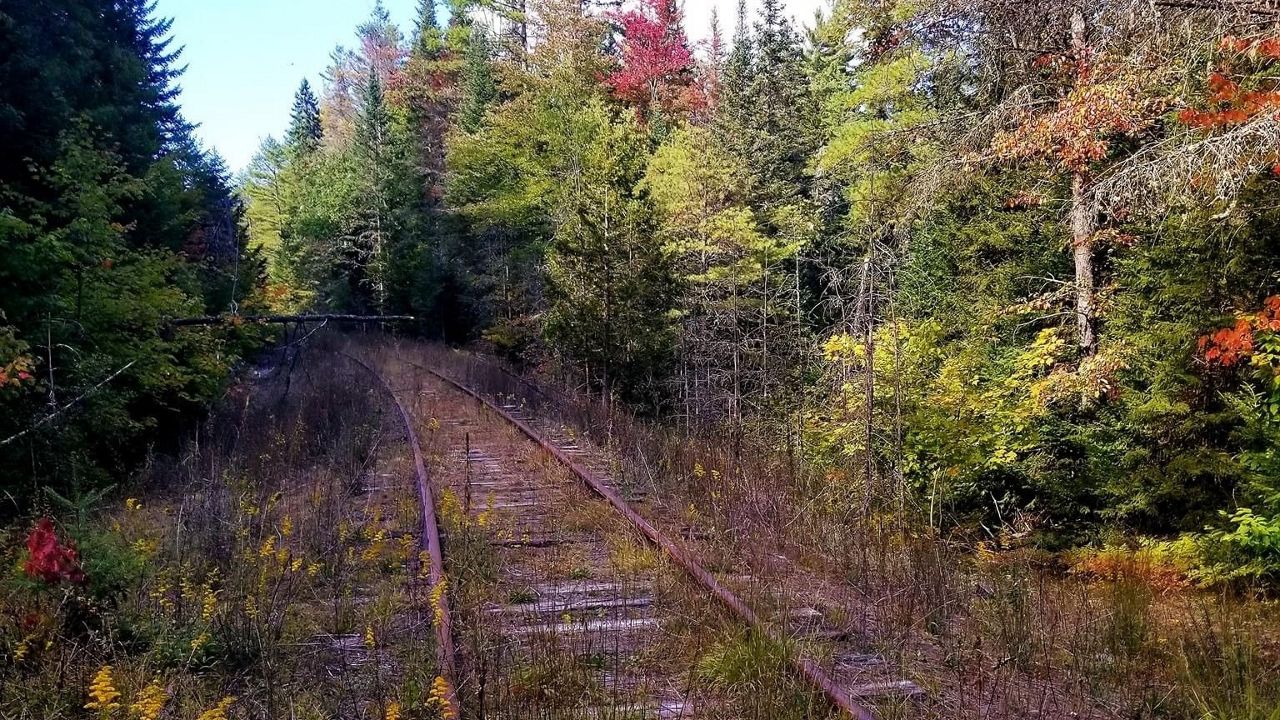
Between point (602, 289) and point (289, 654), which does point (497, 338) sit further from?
point (289, 654)

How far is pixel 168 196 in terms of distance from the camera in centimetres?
1634

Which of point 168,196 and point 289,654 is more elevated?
point 168,196

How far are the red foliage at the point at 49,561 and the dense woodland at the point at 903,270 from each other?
1601mm

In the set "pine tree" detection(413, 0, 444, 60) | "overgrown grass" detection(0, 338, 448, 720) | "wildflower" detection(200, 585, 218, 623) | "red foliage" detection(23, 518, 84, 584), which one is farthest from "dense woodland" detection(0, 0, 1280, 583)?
"pine tree" detection(413, 0, 444, 60)

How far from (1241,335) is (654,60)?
95.4 ft

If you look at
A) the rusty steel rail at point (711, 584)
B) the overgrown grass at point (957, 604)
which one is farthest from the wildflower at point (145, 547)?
the overgrown grass at point (957, 604)

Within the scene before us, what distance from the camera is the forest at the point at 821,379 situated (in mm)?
4078

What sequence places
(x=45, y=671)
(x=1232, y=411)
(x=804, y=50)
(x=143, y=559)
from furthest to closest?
(x=804, y=50) → (x=1232, y=411) → (x=143, y=559) → (x=45, y=671)

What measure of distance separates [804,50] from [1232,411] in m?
31.9

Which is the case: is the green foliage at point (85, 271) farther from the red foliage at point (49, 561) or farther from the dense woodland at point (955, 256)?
the dense woodland at point (955, 256)

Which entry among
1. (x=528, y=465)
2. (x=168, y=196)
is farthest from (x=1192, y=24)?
(x=168, y=196)

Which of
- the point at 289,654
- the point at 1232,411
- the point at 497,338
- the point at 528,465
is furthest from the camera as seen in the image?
the point at 497,338

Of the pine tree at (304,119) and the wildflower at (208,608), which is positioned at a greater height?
the pine tree at (304,119)

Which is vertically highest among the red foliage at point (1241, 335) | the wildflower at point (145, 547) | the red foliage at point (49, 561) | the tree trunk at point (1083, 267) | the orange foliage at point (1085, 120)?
the orange foliage at point (1085, 120)
